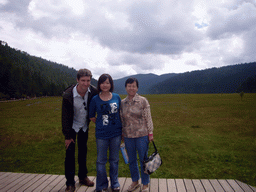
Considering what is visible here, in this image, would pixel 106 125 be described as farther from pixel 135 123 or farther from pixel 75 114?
pixel 75 114

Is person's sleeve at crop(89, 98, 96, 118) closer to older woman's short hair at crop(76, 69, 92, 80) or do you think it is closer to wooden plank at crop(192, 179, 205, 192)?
older woman's short hair at crop(76, 69, 92, 80)

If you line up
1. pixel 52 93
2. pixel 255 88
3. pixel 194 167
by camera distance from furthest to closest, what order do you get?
pixel 255 88
pixel 52 93
pixel 194 167

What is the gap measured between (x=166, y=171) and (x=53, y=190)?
11.8 feet

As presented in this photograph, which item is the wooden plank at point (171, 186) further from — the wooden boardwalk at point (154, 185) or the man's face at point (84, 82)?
the man's face at point (84, 82)

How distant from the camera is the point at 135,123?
350cm

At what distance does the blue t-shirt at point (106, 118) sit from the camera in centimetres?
339

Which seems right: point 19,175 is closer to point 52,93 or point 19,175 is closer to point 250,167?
point 250,167


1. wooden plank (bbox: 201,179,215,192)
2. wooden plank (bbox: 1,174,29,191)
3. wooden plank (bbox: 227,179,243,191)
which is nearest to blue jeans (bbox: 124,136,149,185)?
wooden plank (bbox: 201,179,215,192)

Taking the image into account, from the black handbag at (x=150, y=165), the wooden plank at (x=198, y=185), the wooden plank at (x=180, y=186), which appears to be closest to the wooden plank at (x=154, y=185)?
the wooden plank at (x=180, y=186)

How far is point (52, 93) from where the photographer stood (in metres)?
85.0

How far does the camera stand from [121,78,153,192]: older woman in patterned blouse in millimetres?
3488

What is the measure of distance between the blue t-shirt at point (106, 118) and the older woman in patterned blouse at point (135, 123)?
7.6 inches

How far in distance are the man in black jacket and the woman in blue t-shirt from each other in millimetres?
296

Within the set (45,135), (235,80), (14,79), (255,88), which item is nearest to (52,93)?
(14,79)
